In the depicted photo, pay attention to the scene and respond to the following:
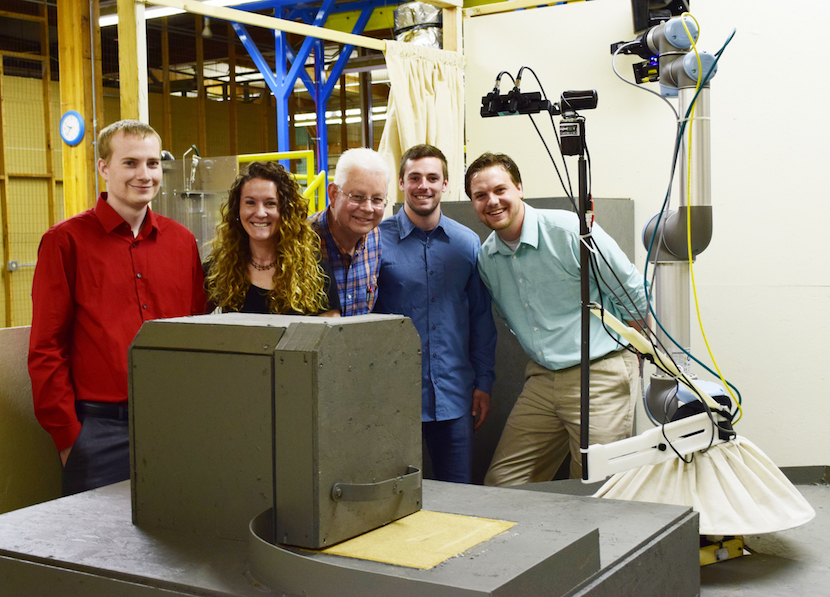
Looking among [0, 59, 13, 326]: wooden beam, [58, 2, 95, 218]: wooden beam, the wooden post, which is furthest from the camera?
the wooden post

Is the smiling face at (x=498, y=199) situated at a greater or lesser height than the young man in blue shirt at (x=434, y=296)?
greater

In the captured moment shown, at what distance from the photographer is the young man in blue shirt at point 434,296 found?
2562 millimetres

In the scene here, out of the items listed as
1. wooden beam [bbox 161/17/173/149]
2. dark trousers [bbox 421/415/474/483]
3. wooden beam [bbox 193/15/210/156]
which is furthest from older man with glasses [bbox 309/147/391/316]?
wooden beam [bbox 193/15/210/156]

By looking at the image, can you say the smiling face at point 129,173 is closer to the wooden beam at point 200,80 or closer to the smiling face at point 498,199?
the smiling face at point 498,199

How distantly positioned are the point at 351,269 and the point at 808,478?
181 centimetres

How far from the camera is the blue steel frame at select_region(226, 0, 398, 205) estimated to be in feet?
23.4

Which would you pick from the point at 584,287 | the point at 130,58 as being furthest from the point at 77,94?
the point at 584,287

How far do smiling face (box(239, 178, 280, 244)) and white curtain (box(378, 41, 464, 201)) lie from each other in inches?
63.1

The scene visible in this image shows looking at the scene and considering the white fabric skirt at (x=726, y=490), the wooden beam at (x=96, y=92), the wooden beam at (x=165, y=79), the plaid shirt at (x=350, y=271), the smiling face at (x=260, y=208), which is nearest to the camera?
the white fabric skirt at (x=726, y=490)

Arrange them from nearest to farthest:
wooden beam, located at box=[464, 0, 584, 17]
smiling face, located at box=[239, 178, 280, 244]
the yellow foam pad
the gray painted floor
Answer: the yellow foam pad
the gray painted floor
smiling face, located at box=[239, 178, 280, 244]
wooden beam, located at box=[464, 0, 584, 17]

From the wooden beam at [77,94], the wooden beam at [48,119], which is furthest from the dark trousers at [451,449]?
the wooden beam at [48,119]

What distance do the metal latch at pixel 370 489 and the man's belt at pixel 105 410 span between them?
1.00 meters

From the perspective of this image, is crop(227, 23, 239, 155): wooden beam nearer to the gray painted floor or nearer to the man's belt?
the man's belt

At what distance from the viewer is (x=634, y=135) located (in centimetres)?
354
